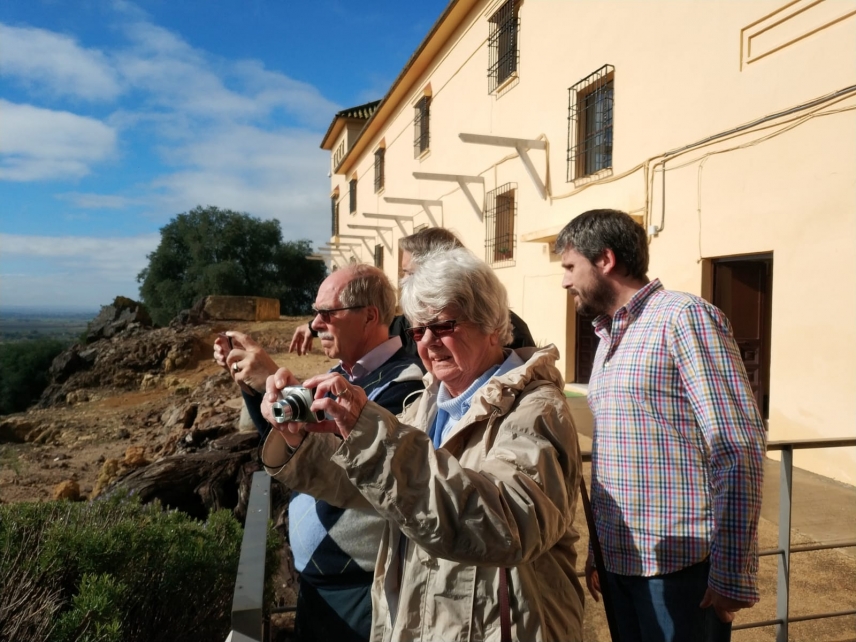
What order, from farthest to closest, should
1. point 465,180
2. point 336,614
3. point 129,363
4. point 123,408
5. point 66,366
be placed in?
1. point 66,366
2. point 129,363
3. point 123,408
4. point 465,180
5. point 336,614

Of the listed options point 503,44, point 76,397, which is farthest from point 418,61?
point 76,397

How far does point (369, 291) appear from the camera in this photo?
213cm

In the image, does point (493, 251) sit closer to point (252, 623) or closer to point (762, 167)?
point (762, 167)

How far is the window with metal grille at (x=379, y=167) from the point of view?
1962cm

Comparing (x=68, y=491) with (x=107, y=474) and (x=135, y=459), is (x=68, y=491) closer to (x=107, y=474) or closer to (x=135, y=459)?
(x=107, y=474)

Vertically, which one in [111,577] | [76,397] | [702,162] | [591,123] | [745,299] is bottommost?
[76,397]

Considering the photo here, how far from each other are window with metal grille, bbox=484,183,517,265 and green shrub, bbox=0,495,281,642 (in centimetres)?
847

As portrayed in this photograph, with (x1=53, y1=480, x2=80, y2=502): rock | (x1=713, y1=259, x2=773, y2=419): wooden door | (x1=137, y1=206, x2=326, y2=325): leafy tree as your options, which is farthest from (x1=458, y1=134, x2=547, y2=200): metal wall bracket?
(x1=137, y1=206, x2=326, y2=325): leafy tree

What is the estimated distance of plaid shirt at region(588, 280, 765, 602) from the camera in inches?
60.1

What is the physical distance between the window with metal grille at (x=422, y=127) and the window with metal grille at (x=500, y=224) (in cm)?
440

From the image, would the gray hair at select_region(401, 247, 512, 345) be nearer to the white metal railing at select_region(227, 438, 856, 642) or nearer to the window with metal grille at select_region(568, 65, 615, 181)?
the white metal railing at select_region(227, 438, 856, 642)

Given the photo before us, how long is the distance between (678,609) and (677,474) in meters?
0.35

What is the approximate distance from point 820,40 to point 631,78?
100 inches

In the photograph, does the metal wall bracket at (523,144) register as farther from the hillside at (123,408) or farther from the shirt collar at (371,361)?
the shirt collar at (371,361)
